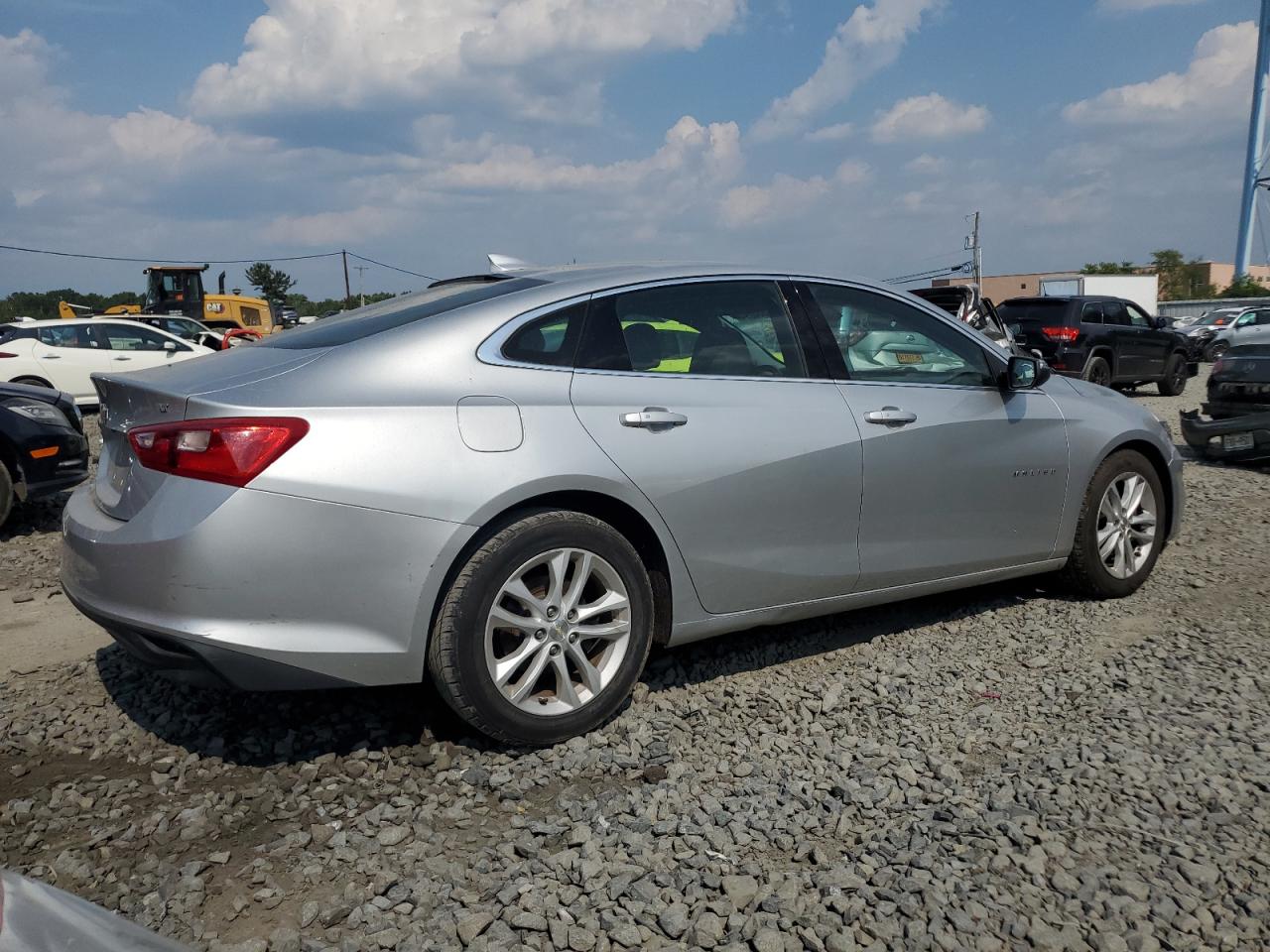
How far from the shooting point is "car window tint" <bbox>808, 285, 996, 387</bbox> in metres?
4.19

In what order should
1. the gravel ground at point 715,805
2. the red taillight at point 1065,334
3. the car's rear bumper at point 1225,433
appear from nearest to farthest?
the gravel ground at point 715,805 < the car's rear bumper at point 1225,433 < the red taillight at point 1065,334

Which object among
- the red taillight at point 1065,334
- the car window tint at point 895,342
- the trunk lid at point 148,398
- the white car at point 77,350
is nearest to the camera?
the trunk lid at point 148,398

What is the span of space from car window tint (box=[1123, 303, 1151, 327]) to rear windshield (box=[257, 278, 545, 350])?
15.9 meters

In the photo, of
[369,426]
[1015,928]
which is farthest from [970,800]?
[369,426]

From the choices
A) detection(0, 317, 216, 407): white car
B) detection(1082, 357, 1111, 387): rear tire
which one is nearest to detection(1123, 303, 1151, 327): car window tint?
detection(1082, 357, 1111, 387): rear tire

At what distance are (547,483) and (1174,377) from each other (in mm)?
17654

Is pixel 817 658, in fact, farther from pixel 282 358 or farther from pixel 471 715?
pixel 282 358

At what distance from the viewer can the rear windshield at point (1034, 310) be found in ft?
53.0

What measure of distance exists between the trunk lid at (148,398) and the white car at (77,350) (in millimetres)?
13034

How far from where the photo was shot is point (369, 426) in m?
3.02

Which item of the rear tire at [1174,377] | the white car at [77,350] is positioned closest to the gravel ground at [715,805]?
the white car at [77,350]

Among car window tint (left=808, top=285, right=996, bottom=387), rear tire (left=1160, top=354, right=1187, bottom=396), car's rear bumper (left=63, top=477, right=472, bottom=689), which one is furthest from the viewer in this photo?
rear tire (left=1160, top=354, right=1187, bottom=396)

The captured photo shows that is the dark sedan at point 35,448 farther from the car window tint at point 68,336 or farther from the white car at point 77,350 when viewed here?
the car window tint at point 68,336

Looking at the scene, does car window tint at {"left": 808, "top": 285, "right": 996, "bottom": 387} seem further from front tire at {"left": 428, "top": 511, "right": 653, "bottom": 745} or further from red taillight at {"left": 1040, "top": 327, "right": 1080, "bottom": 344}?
red taillight at {"left": 1040, "top": 327, "right": 1080, "bottom": 344}
